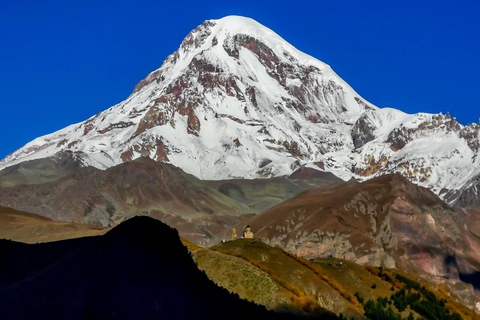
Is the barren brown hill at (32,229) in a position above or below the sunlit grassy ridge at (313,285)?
above

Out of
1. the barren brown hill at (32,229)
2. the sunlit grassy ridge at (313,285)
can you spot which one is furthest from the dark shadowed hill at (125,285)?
Result: the barren brown hill at (32,229)

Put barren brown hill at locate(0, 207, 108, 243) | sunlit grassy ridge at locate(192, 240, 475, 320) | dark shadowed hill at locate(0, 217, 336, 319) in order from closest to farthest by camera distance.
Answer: dark shadowed hill at locate(0, 217, 336, 319) → sunlit grassy ridge at locate(192, 240, 475, 320) → barren brown hill at locate(0, 207, 108, 243)

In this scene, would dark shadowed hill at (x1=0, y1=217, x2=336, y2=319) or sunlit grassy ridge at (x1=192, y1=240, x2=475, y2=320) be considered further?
sunlit grassy ridge at (x1=192, y1=240, x2=475, y2=320)

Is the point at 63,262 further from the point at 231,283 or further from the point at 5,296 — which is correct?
the point at 231,283

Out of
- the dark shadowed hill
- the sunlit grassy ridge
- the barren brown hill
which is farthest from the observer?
the barren brown hill

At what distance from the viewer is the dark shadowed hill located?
112 feet

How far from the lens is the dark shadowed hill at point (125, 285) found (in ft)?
112

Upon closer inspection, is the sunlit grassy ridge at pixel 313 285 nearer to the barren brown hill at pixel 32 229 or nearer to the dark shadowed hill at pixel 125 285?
the dark shadowed hill at pixel 125 285

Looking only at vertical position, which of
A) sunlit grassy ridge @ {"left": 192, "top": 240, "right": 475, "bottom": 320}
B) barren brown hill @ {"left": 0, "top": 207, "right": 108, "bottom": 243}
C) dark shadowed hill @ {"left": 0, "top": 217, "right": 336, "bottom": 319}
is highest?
barren brown hill @ {"left": 0, "top": 207, "right": 108, "bottom": 243}

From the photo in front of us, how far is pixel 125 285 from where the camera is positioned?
34.9 meters

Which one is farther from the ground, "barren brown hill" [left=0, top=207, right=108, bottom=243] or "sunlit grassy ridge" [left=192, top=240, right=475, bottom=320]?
"barren brown hill" [left=0, top=207, right=108, bottom=243]

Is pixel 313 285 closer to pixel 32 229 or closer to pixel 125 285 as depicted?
pixel 125 285

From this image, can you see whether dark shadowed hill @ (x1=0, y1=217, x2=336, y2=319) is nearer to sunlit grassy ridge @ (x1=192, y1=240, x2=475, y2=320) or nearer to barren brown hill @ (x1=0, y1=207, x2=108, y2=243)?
sunlit grassy ridge @ (x1=192, y1=240, x2=475, y2=320)

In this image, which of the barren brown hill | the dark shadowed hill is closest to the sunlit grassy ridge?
the dark shadowed hill
